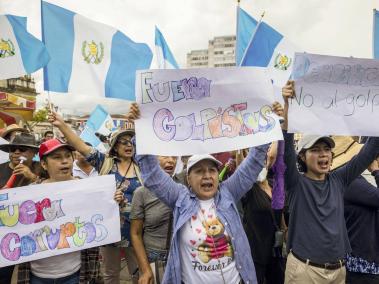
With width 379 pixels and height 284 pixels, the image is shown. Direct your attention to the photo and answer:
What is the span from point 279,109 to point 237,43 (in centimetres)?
375

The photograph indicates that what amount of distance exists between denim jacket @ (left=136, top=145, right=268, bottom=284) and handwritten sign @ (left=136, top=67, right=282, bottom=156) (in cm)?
15

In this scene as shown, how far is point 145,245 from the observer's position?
2.96 metres

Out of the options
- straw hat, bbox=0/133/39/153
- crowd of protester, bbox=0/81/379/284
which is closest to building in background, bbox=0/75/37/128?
straw hat, bbox=0/133/39/153

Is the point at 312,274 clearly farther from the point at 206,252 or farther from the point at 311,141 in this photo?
the point at 311,141

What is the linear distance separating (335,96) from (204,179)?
4.13ft

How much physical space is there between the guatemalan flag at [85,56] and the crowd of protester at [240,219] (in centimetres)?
112

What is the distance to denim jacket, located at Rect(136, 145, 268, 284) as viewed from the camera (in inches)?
88.6

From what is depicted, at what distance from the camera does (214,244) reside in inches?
86.8

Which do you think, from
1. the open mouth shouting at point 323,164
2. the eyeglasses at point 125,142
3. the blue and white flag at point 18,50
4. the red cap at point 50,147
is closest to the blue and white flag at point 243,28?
the eyeglasses at point 125,142

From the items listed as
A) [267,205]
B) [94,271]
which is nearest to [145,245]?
[94,271]

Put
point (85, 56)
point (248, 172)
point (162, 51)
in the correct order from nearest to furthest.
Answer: point (248, 172), point (85, 56), point (162, 51)

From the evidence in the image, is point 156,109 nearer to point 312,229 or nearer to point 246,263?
point 246,263

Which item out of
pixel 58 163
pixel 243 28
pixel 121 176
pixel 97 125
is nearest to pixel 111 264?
pixel 121 176

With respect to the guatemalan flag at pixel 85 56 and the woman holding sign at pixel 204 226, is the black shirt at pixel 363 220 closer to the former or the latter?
the woman holding sign at pixel 204 226
